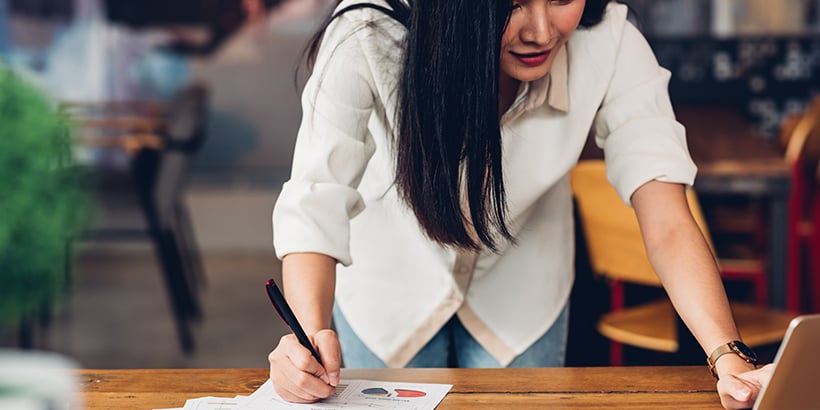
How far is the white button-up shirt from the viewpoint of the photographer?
1266 millimetres

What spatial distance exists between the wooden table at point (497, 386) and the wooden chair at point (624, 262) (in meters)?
1.13

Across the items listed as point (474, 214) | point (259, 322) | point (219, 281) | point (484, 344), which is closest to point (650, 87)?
point (474, 214)

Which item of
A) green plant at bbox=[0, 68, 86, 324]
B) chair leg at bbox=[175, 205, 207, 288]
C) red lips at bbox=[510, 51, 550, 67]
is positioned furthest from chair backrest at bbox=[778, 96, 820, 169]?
chair leg at bbox=[175, 205, 207, 288]

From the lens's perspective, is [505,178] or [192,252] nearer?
[505,178]

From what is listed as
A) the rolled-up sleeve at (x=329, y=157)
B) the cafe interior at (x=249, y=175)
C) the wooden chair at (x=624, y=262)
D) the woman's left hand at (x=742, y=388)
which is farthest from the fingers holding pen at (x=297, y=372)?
the wooden chair at (x=624, y=262)

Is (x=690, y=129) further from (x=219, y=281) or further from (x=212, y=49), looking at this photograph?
(x=212, y=49)

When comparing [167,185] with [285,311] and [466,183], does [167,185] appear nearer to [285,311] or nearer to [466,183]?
[466,183]

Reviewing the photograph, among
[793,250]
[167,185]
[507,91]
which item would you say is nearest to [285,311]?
[507,91]

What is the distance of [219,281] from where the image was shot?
5.58 m

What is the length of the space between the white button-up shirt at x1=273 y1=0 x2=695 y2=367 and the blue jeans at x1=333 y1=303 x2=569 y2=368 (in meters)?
0.02

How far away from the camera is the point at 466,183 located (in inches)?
48.5

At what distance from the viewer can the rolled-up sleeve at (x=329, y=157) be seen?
1231 millimetres

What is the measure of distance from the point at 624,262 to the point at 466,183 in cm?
123

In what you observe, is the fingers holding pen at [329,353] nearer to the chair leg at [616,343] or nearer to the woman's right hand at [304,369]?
the woman's right hand at [304,369]
